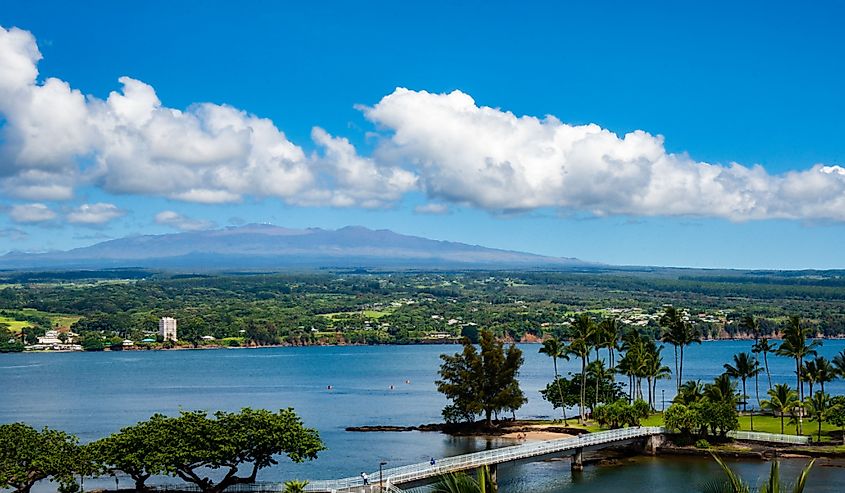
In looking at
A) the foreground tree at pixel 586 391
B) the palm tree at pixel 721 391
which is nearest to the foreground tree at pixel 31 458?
the palm tree at pixel 721 391

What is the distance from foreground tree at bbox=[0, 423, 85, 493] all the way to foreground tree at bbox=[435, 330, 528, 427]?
3935 centimetres

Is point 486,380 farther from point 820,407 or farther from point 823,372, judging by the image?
point 820,407

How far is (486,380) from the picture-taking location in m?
84.6

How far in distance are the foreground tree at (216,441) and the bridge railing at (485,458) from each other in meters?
2.71

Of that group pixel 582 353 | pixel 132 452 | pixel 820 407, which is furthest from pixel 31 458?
pixel 820 407

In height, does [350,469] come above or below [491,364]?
below

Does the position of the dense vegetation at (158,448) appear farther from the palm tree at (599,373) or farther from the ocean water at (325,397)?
the palm tree at (599,373)

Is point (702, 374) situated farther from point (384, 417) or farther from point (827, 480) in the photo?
point (827, 480)

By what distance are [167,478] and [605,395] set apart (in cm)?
4040

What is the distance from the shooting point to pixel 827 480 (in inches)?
2360

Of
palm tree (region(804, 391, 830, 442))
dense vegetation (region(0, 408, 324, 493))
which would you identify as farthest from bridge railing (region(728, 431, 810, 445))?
dense vegetation (region(0, 408, 324, 493))

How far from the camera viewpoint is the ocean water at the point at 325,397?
65625 millimetres

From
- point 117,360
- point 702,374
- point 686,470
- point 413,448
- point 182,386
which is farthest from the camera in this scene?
point 117,360

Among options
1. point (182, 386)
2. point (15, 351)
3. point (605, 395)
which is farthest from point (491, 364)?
point (15, 351)
